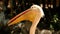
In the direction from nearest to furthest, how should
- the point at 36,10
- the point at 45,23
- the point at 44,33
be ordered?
the point at 36,10
the point at 44,33
the point at 45,23

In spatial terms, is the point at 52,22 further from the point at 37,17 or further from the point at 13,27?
the point at 37,17

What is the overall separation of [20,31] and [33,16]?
1.53 m

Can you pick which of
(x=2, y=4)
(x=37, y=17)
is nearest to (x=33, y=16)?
(x=37, y=17)

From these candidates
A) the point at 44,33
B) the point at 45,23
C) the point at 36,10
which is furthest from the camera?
the point at 45,23

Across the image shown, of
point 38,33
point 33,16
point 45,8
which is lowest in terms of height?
point 38,33

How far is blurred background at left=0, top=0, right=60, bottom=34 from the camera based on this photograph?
375 centimetres

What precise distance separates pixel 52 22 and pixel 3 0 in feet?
3.61

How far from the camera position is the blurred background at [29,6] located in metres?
3.75

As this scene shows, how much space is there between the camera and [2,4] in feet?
13.6

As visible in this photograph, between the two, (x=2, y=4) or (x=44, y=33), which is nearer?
(x=44, y=33)

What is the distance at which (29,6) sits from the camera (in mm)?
3988

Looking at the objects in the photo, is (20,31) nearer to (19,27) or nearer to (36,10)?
(19,27)

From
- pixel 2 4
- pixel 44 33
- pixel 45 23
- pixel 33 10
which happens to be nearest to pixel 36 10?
pixel 33 10

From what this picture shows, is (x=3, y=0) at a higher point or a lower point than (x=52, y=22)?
higher
